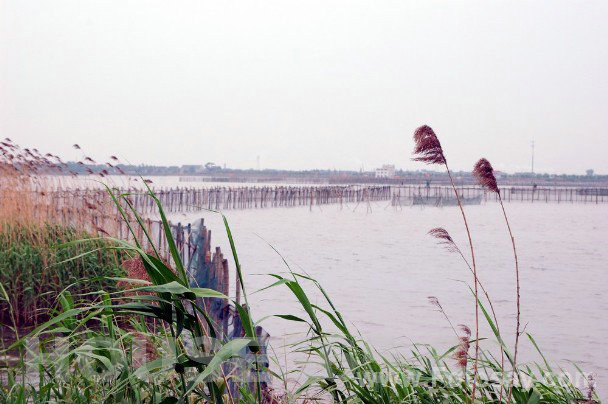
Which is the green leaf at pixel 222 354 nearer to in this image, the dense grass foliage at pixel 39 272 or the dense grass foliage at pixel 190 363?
the dense grass foliage at pixel 190 363

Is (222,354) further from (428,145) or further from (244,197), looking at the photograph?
(244,197)

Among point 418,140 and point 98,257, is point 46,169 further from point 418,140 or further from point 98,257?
point 418,140

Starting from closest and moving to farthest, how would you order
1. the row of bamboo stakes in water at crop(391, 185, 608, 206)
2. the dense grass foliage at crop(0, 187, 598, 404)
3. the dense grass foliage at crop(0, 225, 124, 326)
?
the dense grass foliage at crop(0, 187, 598, 404), the dense grass foliage at crop(0, 225, 124, 326), the row of bamboo stakes in water at crop(391, 185, 608, 206)

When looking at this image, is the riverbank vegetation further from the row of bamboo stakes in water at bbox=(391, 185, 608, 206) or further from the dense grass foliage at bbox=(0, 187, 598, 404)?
the row of bamboo stakes in water at bbox=(391, 185, 608, 206)

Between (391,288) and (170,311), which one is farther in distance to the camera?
(391,288)

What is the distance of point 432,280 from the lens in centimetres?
1595

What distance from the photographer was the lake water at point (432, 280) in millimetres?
10087

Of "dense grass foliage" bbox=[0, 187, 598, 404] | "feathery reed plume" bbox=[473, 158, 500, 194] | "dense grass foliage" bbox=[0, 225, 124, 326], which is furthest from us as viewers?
"dense grass foliage" bbox=[0, 225, 124, 326]

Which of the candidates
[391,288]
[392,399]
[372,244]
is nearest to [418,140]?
[392,399]

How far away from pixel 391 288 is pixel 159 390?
38.4ft

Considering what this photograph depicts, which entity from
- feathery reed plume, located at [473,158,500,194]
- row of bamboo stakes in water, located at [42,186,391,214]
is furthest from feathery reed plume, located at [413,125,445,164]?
row of bamboo stakes in water, located at [42,186,391,214]

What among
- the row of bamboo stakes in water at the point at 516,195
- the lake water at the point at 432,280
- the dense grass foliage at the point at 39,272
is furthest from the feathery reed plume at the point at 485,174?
the row of bamboo stakes in water at the point at 516,195

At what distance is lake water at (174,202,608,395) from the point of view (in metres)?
10.1

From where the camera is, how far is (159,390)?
2.99 metres
